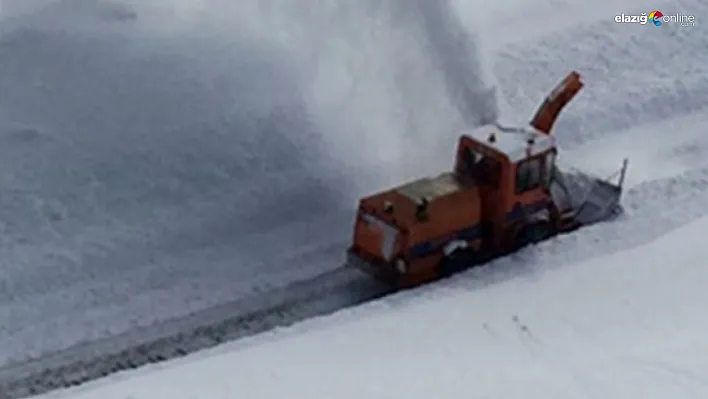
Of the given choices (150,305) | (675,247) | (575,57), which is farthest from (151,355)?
(575,57)

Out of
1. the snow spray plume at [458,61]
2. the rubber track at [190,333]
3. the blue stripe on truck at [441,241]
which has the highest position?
the snow spray plume at [458,61]

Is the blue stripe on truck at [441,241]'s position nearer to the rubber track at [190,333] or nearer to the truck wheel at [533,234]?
the truck wheel at [533,234]

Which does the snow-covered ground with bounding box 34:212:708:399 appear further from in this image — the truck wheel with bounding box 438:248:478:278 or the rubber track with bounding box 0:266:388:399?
the rubber track with bounding box 0:266:388:399

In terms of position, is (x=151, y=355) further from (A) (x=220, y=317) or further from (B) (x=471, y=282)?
(B) (x=471, y=282)

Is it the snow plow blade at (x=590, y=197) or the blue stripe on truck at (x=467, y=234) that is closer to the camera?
the blue stripe on truck at (x=467, y=234)

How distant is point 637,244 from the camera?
17.6 metres

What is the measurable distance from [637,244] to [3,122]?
8.73m

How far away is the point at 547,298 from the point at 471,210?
1.37 m

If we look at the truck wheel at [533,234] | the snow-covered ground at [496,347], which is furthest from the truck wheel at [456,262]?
the truck wheel at [533,234]

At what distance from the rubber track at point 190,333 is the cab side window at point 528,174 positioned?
6.84 feet

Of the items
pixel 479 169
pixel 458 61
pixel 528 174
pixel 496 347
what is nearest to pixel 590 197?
pixel 528 174

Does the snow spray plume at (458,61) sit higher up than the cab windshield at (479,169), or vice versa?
the snow spray plume at (458,61)

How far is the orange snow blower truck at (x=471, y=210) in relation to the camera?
16.2 m

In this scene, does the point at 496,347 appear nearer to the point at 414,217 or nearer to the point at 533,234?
the point at 414,217
